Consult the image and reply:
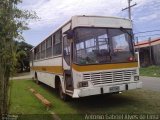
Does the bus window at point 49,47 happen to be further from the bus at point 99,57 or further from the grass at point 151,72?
the grass at point 151,72

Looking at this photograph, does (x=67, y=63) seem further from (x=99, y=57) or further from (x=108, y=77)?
(x=108, y=77)

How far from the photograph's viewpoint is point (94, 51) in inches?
421

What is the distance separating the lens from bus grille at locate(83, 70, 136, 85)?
10.3 metres

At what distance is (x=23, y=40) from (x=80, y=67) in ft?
8.88

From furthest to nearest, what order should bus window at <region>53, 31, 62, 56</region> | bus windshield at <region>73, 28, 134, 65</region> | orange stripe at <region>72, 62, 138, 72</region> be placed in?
bus window at <region>53, 31, 62, 56</region>, bus windshield at <region>73, 28, 134, 65</region>, orange stripe at <region>72, 62, 138, 72</region>

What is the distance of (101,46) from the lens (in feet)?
35.4

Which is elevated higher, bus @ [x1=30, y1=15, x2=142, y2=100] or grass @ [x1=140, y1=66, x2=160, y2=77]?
bus @ [x1=30, y1=15, x2=142, y2=100]

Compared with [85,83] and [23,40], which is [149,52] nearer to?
[85,83]

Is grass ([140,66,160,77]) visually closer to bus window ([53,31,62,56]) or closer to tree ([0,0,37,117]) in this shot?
bus window ([53,31,62,56])

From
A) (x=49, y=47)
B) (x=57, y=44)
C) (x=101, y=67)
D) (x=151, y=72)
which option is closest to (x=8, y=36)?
(x=101, y=67)

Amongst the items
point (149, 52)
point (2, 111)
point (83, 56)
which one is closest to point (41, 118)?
point (2, 111)

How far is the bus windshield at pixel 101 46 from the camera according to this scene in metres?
10.5

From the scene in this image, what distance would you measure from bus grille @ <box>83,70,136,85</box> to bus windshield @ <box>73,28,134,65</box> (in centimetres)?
42

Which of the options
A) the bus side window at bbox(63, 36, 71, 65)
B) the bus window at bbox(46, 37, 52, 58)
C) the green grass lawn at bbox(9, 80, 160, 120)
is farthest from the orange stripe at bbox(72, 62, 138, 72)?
the bus window at bbox(46, 37, 52, 58)
